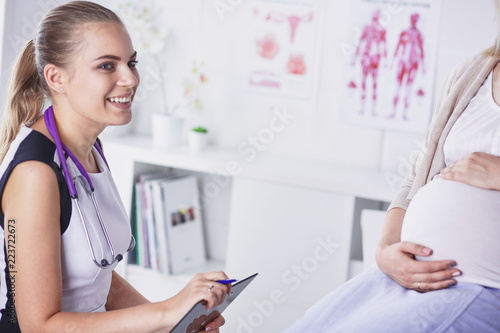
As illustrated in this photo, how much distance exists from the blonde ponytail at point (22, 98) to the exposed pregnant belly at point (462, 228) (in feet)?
3.08

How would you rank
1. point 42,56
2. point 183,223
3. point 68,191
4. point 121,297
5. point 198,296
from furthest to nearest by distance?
point 183,223
point 121,297
point 42,56
point 68,191
point 198,296

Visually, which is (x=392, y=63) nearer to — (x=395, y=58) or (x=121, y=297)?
(x=395, y=58)

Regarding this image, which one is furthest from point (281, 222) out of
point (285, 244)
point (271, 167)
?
point (271, 167)

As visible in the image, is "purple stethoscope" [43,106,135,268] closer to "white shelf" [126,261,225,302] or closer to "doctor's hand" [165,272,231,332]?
"doctor's hand" [165,272,231,332]

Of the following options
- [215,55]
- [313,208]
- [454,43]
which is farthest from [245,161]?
[454,43]

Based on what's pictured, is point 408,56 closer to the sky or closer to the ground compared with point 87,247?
closer to the sky

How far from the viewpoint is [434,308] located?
3.79ft

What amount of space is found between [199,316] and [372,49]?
200 centimetres

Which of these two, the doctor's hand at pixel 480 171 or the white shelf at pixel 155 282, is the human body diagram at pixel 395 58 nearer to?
the white shelf at pixel 155 282

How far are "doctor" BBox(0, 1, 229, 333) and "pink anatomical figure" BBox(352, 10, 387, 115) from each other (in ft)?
5.55

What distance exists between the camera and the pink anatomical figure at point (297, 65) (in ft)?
9.41

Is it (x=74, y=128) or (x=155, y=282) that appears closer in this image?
(x=74, y=128)

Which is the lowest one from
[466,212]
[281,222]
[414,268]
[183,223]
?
[183,223]

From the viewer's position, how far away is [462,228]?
127 centimetres
